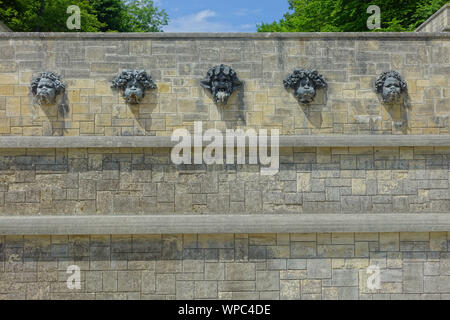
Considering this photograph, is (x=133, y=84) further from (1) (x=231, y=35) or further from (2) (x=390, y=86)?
(2) (x=390, y=86)

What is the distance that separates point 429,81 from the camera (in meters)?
6.83

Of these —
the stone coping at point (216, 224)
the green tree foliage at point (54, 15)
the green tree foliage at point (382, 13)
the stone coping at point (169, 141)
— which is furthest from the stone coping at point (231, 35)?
the green tree foliage at point (54, 15)

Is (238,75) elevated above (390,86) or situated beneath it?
elevated above

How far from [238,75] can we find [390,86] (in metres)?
2.83

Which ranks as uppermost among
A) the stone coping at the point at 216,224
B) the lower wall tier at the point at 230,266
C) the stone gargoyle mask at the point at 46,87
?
the stone gargoyle mask at the point at 46,87

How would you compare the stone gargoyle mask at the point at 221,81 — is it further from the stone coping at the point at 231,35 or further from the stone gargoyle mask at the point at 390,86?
the stone gargoyle mask at the point at 390,86

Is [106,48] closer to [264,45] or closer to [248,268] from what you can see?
[264,45]

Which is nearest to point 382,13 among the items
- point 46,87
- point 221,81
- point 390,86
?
point 390,86

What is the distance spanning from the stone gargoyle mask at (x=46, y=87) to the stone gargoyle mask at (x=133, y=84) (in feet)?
3.32

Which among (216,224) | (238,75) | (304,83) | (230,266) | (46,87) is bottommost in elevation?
(230,266)

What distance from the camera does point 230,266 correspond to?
6.51 metres

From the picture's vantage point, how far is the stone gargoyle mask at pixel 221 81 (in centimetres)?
658

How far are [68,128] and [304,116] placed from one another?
445 cm

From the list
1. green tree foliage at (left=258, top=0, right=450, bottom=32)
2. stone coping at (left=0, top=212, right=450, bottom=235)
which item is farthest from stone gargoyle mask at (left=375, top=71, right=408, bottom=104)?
green tree foliage at (left=258, top=0, right=450, bottom=32)
